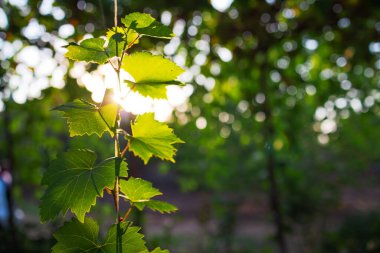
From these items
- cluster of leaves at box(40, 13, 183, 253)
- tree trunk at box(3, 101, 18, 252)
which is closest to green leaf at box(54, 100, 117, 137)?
cluster of leaves at box(40, 13, 183, 253)

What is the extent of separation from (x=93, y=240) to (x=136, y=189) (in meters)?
0.10

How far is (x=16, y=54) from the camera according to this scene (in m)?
2.99

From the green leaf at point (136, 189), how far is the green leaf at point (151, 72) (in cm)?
14

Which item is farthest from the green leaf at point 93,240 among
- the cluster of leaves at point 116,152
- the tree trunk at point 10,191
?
the tree trunk at point 10,191

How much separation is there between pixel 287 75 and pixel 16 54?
2213 millimetres

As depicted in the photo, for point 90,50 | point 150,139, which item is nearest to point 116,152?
point 150,139


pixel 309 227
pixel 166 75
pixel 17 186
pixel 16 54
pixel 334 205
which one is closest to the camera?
pixel 166 75

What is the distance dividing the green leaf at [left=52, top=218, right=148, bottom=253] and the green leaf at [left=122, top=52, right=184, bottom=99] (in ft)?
0.72

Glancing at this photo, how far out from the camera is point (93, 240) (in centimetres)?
67

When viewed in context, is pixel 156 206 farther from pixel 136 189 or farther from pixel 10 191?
pixel 10 191

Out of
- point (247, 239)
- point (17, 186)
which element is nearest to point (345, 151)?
point (247, 239)

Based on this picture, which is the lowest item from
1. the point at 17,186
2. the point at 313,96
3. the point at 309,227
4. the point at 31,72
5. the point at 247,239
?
the point at 247,239

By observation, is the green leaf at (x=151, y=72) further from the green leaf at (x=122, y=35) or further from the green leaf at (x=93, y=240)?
the green leaf at (x=93, y=240)

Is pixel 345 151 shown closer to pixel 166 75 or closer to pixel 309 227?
pixel 309 227
